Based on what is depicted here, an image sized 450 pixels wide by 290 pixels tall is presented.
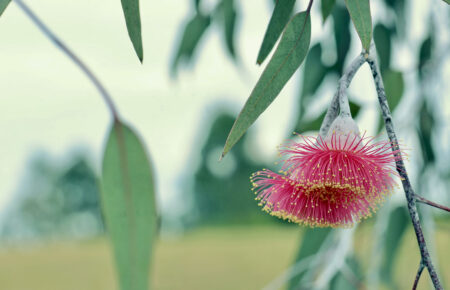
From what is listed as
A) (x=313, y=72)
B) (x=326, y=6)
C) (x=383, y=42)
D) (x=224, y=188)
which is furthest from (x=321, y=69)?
(x=224, y=188)

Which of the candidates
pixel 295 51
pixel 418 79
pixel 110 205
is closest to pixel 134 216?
pixel 110 205

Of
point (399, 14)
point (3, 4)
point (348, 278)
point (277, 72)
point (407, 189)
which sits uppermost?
point (399, 14)

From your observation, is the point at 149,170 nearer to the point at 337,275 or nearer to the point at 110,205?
the point at 110,205

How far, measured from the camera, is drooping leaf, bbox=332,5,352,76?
117 centimetres

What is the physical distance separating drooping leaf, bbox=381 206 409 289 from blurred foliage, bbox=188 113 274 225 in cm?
886

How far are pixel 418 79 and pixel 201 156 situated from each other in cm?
926

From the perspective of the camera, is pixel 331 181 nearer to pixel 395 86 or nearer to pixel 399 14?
pixel 395 86

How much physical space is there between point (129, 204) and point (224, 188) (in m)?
10.2

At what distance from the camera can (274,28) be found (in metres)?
0.52

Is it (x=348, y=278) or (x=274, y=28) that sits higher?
(x=274, y=28)

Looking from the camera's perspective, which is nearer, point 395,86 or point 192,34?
point 395,86

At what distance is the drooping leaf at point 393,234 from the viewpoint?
1.36m

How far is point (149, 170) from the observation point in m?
0.51

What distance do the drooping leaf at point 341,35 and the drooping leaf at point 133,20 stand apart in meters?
0.75
